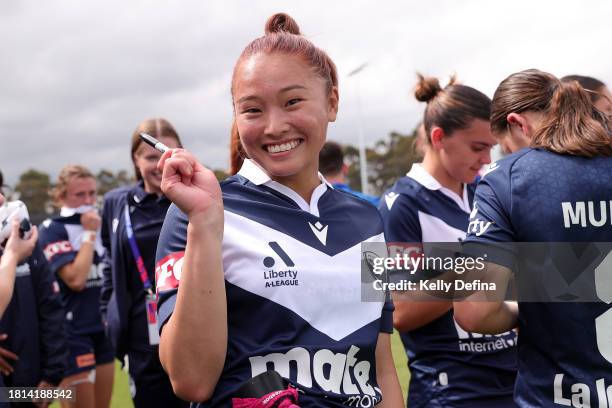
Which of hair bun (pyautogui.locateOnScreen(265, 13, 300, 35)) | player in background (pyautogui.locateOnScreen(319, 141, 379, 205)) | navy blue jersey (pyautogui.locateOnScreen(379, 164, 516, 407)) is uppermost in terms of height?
player in background (pyautogui.locateOnScreen(319, 141, 379, 205))

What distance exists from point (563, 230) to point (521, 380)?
488 millimetres

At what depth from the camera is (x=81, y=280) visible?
18.6 ft

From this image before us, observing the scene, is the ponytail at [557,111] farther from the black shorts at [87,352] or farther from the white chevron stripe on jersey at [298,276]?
the black shorts at [87,352]

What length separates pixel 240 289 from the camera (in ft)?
5.14

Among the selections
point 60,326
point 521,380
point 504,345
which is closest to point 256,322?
point 521,380

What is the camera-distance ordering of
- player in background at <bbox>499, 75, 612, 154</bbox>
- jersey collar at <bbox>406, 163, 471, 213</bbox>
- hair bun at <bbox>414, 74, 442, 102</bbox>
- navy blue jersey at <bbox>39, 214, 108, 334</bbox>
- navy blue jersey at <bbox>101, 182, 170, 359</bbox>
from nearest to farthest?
1. player in background at <bbox>499, 75, 612, 154</bbox>
2. jersey collar at <bbox>406, 163, 471, 213</bbox>
3. hair bun at <bbox>414, 74, 442, 102</bbox>
4. navy blue jersey at <bbox>101, 182, 170, 359</bbox>
5. navy blue jersey at <bbox>39, 214, 108, 334</bbox>

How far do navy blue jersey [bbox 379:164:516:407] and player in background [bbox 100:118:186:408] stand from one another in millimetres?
1427

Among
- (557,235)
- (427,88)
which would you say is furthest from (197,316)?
(427,88)

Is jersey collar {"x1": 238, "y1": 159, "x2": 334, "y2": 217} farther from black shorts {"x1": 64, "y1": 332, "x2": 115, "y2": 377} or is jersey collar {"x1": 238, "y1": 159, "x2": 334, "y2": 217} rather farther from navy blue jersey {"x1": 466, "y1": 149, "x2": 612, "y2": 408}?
black shorts {"x1": 64, "y1": 332, "x2": 115, "y2": 377}

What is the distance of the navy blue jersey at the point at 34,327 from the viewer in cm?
343

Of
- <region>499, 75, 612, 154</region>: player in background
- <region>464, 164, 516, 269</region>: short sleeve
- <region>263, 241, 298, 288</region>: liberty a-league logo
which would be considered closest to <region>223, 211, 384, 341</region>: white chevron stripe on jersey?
<region>263, 241, 298, 288</region>: liberty a-league logo

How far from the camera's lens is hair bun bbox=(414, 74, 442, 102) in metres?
3.29

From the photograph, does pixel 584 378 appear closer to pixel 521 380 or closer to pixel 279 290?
pixel 521 380

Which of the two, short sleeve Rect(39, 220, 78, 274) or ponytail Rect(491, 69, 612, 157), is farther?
short sleeve Rect(39, 220, 78, 274)
